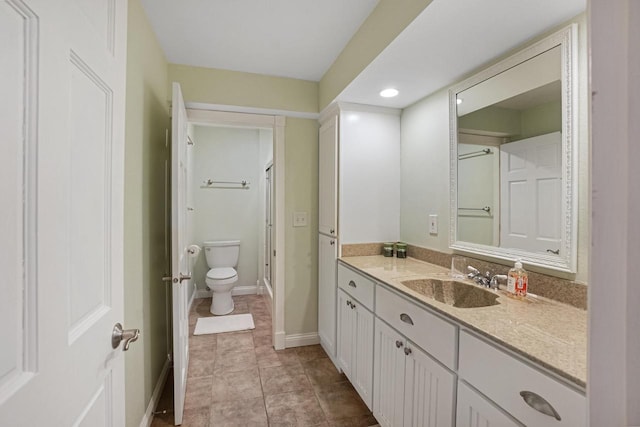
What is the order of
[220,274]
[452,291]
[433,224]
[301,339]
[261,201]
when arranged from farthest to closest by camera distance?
1. [261,201]
2. [220,274]
3. [301,339]
4. [433,224]
5. [452,291]

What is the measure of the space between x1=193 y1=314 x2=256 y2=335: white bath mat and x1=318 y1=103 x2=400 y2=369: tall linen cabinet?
1.15m

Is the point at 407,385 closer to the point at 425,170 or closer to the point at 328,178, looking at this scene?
the point at 425,170

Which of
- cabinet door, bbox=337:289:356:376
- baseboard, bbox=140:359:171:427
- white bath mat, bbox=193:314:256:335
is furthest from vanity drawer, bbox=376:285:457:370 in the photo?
white bath mat, bbox=193:314:256:335

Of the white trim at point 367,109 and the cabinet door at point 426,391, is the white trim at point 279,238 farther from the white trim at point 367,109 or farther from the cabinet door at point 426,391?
the cabinet door at point 426,391

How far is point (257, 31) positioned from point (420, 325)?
1.93 metres

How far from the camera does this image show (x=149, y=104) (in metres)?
1.78

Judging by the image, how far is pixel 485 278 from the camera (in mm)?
1486

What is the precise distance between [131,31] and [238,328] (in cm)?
265

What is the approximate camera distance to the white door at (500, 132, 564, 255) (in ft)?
4.10

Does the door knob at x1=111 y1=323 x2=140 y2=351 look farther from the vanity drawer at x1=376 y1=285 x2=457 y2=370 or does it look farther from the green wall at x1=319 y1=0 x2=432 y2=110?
the green wall at x1=319 y1=0 x2=432 y2=110

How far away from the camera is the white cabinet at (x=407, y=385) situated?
1141mm

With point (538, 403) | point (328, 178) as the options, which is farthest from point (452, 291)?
point (328, 178)

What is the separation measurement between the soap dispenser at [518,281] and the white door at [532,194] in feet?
0.41

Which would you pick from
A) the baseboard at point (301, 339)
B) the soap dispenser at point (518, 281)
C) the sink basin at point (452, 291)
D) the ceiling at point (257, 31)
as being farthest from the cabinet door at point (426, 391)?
the ceiling at point (257, 31)
